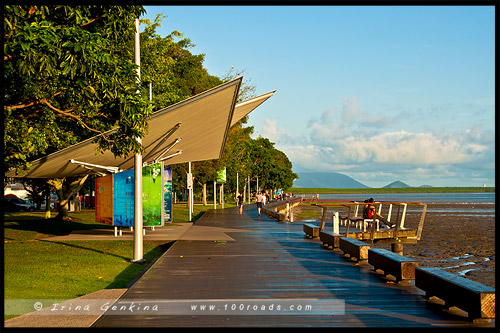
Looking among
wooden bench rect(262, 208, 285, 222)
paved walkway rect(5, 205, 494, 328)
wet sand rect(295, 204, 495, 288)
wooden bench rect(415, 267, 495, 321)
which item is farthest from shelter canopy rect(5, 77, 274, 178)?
wooden bench rect(415, 267, 495, 321)

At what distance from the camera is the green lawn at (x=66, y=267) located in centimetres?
1126

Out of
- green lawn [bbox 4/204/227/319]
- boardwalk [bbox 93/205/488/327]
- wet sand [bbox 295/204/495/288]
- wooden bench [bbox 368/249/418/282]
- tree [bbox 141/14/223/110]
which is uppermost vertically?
tree [bbox 141/14/223/110]

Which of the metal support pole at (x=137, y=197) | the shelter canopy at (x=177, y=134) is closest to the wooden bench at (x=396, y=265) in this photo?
the metal support pole at (x=137, y=197)

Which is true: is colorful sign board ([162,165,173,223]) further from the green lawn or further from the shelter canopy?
the green lawn

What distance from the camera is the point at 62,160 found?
70.0ft

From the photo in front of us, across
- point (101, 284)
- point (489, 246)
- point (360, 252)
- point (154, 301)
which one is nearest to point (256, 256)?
point (360, 252)

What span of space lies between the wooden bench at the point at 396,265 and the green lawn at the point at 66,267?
204 inches

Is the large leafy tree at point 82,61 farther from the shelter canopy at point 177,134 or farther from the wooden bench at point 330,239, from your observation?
the wooden bench at point 330,239

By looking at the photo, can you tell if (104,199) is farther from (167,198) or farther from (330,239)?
(330,239)

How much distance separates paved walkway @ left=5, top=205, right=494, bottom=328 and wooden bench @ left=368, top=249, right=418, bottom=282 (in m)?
0.21

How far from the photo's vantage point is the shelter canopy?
60.7ft

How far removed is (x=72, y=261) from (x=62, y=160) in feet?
22.0
